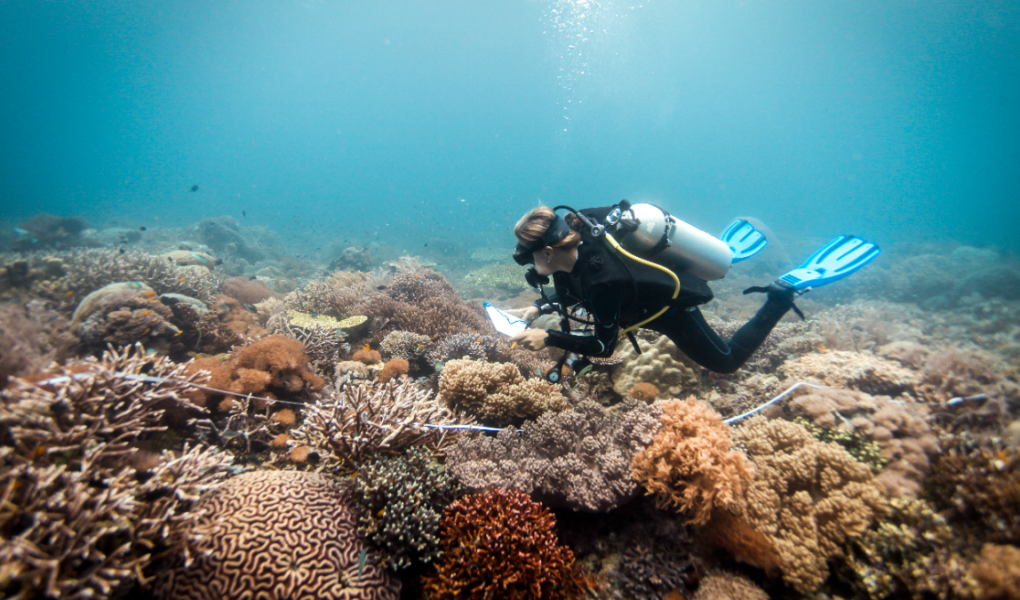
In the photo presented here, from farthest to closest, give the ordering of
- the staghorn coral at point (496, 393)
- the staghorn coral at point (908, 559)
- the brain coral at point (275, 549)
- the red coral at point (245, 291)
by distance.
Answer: the red coral at point (245, 291) < the staghorn coral at point (496, 393) < the brain coral at point (275, 549) < the staghorn coral at point (908, 559)

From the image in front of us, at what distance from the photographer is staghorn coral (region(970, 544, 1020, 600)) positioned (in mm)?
1864

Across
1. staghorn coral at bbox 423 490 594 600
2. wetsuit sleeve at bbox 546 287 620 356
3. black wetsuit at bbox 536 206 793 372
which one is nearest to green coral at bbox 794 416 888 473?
black wetsuit at bbox 536 206 793 372

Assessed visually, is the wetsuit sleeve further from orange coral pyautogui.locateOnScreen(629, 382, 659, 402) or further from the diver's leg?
orange coral pyautogui.locateOnScreen(629, 382, 659, 402)

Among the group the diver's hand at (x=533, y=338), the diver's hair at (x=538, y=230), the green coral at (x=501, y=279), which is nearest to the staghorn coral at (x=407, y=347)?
the diver's hand at (x=533, y=338)

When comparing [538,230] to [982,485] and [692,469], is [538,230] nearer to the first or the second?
[692,469]

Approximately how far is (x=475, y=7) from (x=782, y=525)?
97.4m

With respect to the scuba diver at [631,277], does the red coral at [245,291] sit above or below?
above

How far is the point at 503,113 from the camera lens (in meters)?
137

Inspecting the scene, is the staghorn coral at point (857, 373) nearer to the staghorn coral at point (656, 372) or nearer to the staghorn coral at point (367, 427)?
the staghorn coral at point (656, 372)

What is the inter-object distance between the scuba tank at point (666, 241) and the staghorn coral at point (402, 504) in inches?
125

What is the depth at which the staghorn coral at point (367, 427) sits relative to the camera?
10.9 feet

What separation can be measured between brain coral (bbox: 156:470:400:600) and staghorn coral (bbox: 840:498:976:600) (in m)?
3.47

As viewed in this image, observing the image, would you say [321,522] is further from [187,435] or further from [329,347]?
[329,347]

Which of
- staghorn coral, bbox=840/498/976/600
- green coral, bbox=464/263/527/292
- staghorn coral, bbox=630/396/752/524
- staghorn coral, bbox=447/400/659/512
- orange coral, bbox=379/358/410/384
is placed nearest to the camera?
staghorn coral, bbox=840/498/976/600
